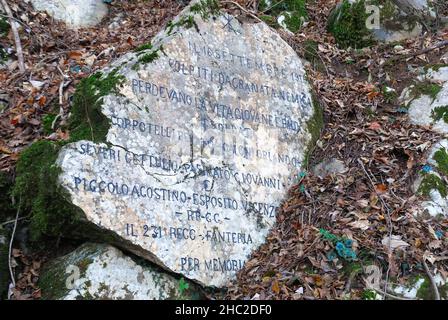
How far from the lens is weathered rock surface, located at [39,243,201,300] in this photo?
4195 millimetres

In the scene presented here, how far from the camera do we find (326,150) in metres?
5.90

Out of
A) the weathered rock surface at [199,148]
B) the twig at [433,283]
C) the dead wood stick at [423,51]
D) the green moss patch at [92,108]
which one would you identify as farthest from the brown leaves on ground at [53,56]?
the twig at [433,283]

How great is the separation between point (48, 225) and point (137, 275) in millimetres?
882

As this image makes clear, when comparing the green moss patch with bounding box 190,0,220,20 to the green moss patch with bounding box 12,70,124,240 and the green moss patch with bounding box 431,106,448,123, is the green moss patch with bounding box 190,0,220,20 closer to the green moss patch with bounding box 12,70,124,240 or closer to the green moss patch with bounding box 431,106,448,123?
the green moss patch with bounding box 12,70,124,240

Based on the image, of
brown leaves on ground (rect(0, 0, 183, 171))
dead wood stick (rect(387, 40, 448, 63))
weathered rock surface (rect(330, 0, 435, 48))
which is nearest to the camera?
brown leaves on ground (rect(0, 0, 183, 171))

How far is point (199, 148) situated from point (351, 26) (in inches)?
149

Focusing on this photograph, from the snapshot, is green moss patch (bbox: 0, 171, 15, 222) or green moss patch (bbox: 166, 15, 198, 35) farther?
green moss patch (bbox: 166, 15, 198, 35)

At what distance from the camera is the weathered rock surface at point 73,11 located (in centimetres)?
766

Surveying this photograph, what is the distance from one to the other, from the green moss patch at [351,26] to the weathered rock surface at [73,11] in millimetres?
3698

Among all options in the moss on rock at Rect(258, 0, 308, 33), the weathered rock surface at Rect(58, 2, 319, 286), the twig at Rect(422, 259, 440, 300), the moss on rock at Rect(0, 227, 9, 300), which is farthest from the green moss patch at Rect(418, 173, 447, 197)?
the moss on rock at Rect(0, 227, 9, 300)

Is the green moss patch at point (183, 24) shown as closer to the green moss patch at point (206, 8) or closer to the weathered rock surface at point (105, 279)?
the green moss patch at point (206, 8)

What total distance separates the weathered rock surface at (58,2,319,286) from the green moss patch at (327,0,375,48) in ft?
5.54

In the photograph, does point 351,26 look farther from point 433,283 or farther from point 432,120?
point 433,283
